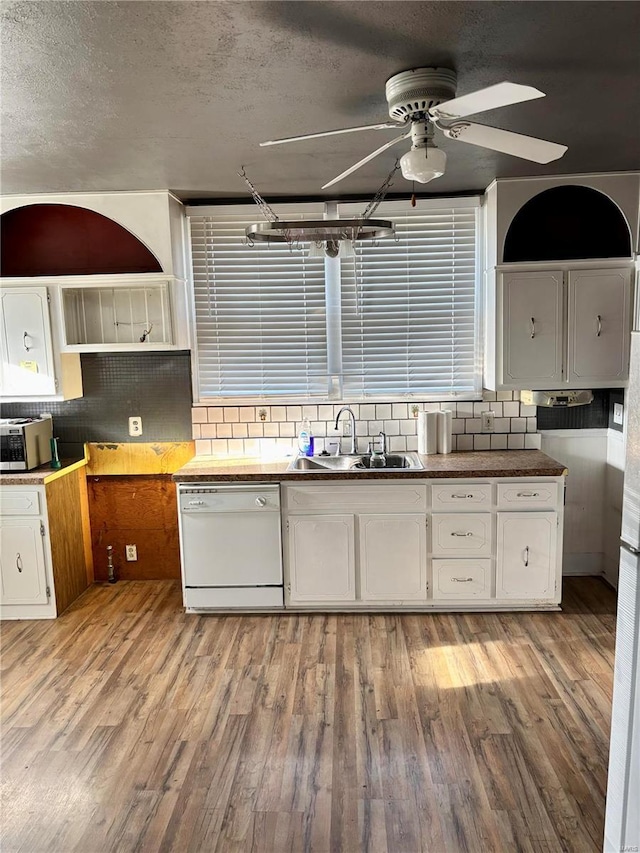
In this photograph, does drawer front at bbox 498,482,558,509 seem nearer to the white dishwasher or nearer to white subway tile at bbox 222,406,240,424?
the white dishwasher

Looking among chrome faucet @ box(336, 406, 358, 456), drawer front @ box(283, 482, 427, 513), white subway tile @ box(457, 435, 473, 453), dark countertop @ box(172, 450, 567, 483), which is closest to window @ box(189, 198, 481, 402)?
chrome faucet @ box(336, 406, 358, 456)

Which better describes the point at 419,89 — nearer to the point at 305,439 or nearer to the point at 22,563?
the point at 305,439

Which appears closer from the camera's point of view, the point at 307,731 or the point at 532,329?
the point at 307,731

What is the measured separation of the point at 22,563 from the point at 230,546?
4.14 feet

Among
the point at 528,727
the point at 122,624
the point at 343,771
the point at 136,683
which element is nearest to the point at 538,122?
the point at 528,727

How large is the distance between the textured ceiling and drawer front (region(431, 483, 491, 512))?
1.79 metres

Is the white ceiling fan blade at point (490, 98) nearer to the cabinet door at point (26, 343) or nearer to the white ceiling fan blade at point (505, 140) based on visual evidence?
the white ceiling fan blade at point (505, 140)

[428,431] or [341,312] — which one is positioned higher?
[341,312]

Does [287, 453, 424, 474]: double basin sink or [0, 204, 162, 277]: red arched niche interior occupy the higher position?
[0, 204, 162, 277]: red arched niche interior

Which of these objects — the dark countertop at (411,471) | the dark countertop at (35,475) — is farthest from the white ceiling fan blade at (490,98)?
the dark countertop at (35,475)

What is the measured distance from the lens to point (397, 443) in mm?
4203

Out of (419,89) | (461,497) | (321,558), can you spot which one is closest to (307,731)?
(321,558)

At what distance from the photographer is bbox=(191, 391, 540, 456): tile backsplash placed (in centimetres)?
418

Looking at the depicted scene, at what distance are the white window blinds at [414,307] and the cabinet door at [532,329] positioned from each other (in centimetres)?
39
